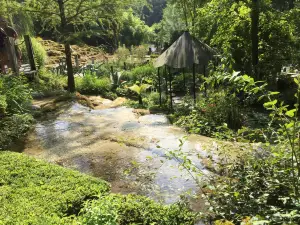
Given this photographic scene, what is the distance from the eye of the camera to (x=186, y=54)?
338 inches

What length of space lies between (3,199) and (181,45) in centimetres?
667

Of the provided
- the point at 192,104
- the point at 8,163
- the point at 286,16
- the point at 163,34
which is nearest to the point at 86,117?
the point at 192,104

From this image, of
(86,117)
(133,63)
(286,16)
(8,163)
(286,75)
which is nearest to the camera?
(8,163)

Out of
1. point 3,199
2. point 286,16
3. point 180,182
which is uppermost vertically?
point 286,16

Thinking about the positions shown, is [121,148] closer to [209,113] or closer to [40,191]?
[40,191]

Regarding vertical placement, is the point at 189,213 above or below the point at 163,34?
below

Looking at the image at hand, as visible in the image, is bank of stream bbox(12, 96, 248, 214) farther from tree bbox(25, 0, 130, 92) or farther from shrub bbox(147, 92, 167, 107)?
tree bbox(25, 0, 130, 92)

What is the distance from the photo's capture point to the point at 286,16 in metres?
8.86

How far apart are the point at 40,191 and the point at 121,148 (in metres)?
2.14

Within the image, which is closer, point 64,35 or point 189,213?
point 189,213

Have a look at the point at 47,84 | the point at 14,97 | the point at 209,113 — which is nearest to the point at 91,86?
the point at 47,84

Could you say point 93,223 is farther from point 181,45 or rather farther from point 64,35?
point 64,35

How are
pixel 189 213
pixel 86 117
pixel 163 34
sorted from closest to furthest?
pixel 189 213, pixel 86 117, pixel 163 34

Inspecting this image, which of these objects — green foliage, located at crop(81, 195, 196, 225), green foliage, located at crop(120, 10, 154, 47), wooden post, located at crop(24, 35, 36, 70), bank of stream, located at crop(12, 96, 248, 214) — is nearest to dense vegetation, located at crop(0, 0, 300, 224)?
green foliage, located at crop(81, 195, 196, 225)
